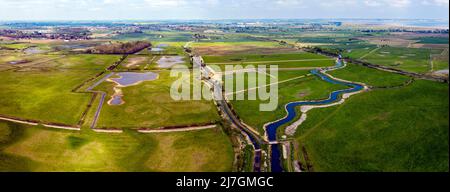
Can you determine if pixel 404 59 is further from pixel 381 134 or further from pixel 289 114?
pixel 381 134

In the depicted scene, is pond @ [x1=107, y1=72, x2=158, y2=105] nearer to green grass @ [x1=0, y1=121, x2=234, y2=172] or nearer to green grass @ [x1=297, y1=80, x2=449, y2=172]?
green grass @ [x1=0, y1=121, x2=234, y2=172]

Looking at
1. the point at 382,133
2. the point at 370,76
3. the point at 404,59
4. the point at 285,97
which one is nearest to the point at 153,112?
the point at 285,97

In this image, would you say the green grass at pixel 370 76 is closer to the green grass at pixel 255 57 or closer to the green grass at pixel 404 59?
the green grass at pixel 404 59

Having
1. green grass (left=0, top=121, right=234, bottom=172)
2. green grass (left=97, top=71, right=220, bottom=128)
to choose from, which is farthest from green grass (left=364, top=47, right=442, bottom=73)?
green grass (left=0, top=121, right=234, bottom=172)
